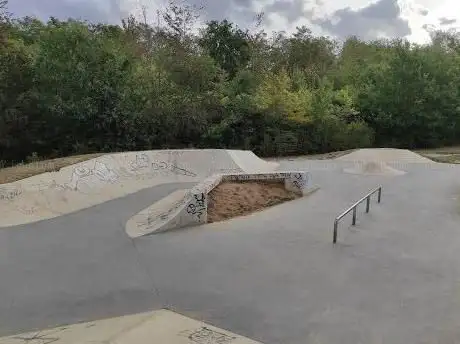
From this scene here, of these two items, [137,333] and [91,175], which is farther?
[91,175]

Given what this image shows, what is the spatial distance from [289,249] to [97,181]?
295 inches

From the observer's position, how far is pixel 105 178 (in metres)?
14.1

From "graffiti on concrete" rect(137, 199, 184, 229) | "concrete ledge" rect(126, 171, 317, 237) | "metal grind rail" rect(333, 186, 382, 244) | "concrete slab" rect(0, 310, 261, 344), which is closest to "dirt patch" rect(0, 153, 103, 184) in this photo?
"concrete ledge" rect(126, 171, 317, 237)

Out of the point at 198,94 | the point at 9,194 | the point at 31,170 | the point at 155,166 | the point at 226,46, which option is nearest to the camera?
the point at 9,194

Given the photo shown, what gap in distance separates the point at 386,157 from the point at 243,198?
437 inches

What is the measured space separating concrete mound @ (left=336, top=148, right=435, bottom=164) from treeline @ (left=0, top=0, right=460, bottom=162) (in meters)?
3.31

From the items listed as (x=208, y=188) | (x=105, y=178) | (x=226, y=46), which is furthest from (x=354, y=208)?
(x=226, y=46)

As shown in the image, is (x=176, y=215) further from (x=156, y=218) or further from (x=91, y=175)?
(x=91, y=175)

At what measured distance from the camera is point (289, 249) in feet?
26.9

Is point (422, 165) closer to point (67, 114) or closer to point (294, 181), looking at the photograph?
point (294, 181)

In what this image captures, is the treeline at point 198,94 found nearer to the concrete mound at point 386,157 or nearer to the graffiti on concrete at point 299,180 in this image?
the concrete mound at point 386,157

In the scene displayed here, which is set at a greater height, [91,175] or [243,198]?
[91,175]

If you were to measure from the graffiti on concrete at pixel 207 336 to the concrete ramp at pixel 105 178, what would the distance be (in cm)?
654

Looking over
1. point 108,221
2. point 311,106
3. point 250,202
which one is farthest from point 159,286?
point 311,106
